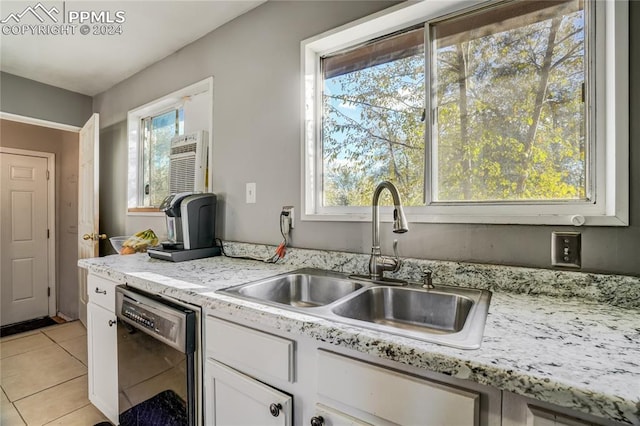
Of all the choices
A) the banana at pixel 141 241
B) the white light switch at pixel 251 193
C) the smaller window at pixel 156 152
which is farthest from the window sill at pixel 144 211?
the white light switch at pixel 251 193

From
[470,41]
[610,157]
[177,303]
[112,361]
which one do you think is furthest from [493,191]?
[112,361]

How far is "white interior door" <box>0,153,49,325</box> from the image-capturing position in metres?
3.28

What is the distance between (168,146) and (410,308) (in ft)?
7.84

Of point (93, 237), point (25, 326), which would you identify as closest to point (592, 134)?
point (93, 237)

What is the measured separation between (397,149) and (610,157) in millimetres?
724

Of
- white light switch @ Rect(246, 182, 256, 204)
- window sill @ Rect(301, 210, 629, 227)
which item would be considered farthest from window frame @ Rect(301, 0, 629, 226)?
white light switch @ Rect(246, 182, 256, 204)

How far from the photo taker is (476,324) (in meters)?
0.74

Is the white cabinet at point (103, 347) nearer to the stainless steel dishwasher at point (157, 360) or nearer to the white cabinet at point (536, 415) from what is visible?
the stainless steel dishwasher at point (157, 360)

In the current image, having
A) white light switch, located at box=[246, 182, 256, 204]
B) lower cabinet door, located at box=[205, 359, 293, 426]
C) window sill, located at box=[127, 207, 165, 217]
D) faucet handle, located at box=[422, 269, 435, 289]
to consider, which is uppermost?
white light switch, located at box=[246, 182, 256, 204]

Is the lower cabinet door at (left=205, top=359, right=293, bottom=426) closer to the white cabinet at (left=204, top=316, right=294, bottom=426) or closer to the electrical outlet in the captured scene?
the white cabinet at (left=204, top=316, right=294, bottom=426)

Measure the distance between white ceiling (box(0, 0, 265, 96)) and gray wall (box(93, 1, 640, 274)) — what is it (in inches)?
4.2

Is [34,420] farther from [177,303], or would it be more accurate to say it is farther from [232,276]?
[232,276]

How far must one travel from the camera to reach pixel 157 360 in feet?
3.87

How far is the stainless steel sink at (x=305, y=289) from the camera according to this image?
1.23 m
